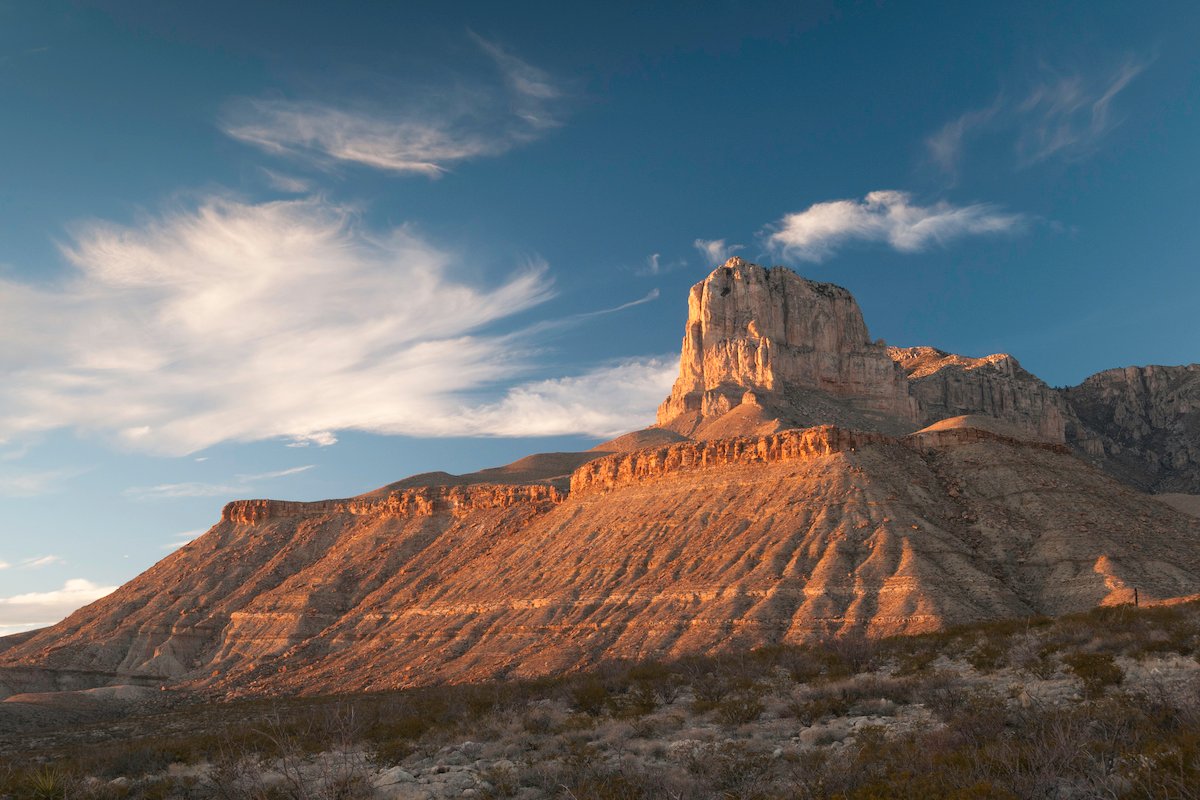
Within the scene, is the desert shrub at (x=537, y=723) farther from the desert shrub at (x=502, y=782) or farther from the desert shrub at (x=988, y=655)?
the desert shrub at (x=988, y=655)

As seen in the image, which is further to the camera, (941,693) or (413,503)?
(413,503)

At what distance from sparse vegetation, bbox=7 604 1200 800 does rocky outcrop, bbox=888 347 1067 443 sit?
120489 millimetres

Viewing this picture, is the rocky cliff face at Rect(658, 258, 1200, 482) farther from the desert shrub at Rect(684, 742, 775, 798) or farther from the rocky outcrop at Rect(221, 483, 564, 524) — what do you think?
the desert shrub at Rect(684, 742, 775, 798)

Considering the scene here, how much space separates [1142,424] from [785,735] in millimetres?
176110

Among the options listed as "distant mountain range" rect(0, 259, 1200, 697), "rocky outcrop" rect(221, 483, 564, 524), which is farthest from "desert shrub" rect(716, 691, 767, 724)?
"rocky outcrop" rect(221, 483, 564, 524)

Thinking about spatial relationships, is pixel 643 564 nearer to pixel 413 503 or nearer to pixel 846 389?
pixel 413 503

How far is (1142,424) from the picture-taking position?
16550 cm

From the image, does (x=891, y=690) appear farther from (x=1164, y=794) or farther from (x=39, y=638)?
(x=39, y=638)

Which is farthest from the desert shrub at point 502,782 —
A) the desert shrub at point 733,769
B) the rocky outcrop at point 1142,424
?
the rocky outcrop at point 1142,424

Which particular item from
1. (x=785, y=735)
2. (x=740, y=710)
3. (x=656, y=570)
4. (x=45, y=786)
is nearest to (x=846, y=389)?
(x=656, y=570)

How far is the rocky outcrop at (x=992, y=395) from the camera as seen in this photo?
490ft

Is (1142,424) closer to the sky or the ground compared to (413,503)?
closer to the sky

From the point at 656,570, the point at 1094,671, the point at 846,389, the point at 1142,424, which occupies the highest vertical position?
the point at 846,389

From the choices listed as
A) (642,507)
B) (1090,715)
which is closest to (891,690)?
(1090,715)
